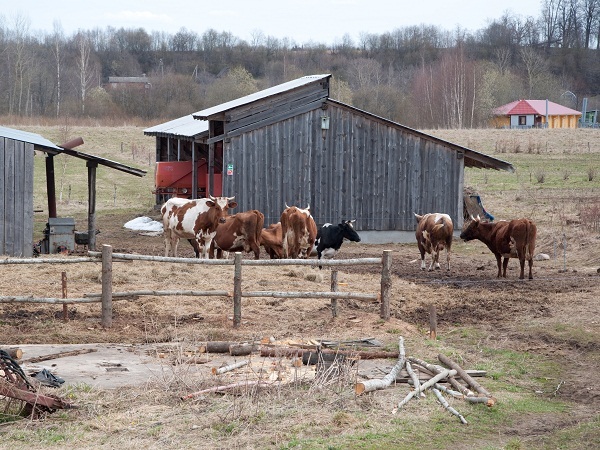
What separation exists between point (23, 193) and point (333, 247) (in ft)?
22.6


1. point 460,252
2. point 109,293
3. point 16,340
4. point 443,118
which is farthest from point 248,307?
point 443,118

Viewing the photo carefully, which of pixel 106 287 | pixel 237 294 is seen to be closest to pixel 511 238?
pixel 237 294

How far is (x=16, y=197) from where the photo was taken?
19.1m

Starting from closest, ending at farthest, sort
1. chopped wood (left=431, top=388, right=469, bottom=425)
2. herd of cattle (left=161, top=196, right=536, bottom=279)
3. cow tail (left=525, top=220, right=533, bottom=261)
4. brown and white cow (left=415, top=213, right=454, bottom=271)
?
chopped wood (left=431, top=388, right=469, bottom=425), cow tail (left=525, top=220, right=533, bottom=261), herd of cattle (left=161, top=196, right=536, bottom=279), brown and white cow (left=415, top=213, right=454, bottom=271)

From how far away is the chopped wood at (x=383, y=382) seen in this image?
357 inches

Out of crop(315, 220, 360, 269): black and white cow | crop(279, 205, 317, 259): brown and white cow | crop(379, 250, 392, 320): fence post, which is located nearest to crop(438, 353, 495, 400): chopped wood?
crop(379, 250, 392, 320): fence post

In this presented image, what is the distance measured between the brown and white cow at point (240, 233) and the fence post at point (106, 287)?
23.4 feet

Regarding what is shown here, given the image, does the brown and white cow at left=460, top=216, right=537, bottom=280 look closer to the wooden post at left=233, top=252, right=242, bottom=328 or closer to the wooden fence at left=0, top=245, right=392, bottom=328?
the wooden fence at left=0, top=245, right=392, bottom=328

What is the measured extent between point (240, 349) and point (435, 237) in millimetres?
10384

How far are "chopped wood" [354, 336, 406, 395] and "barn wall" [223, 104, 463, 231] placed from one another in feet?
49.4

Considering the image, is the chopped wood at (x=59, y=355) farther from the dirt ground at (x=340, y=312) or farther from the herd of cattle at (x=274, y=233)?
the herd of cattle at (x=274, y=233)

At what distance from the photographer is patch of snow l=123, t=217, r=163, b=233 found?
27.2m

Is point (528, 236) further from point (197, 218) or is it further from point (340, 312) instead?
point (197, 218)

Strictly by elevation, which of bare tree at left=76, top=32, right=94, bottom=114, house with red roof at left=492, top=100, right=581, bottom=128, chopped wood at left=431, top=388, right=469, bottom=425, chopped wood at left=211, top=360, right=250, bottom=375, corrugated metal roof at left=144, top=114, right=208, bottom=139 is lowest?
chopped wood at left=431, top=388, right=469, bottom=425
